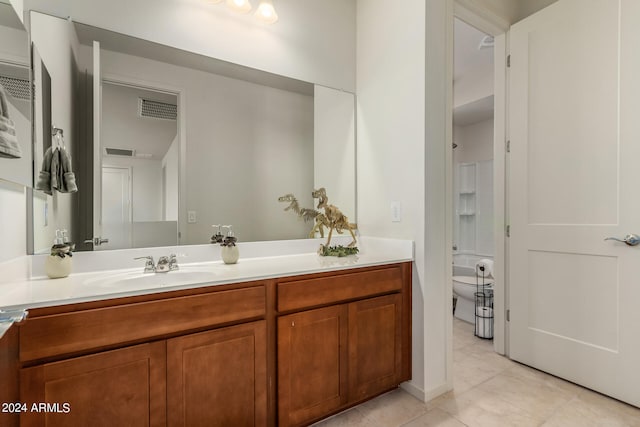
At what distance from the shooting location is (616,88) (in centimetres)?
177

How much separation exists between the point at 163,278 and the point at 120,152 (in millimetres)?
737

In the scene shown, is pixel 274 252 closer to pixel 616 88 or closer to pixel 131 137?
pixel 131 137

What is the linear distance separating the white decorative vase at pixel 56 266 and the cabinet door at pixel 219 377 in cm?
59

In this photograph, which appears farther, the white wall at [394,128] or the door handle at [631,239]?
the white wall at [394,128]

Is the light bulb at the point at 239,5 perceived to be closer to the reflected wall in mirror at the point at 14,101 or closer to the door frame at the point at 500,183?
the reflected wall in mirror at the point at 14,101

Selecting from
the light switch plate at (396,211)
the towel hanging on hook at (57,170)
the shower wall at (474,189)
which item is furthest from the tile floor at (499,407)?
the shower wall at (474,189)

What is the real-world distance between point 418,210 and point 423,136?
1.41ft

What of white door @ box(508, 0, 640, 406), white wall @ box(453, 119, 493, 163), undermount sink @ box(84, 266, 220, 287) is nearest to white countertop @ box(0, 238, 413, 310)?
undermount sink @ box(84, 266, 220, 287)

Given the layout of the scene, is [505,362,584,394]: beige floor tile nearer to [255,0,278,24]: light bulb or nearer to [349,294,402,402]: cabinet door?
[349,294,402,402]: cabinet door

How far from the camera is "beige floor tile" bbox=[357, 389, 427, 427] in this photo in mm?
1604

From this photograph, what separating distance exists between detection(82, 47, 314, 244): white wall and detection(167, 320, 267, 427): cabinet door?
2.17ft

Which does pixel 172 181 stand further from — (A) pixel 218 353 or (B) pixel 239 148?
(A) pixel 218 353

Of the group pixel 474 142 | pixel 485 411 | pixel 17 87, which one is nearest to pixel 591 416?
pixel 485 411

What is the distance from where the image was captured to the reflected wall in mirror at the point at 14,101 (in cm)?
104
